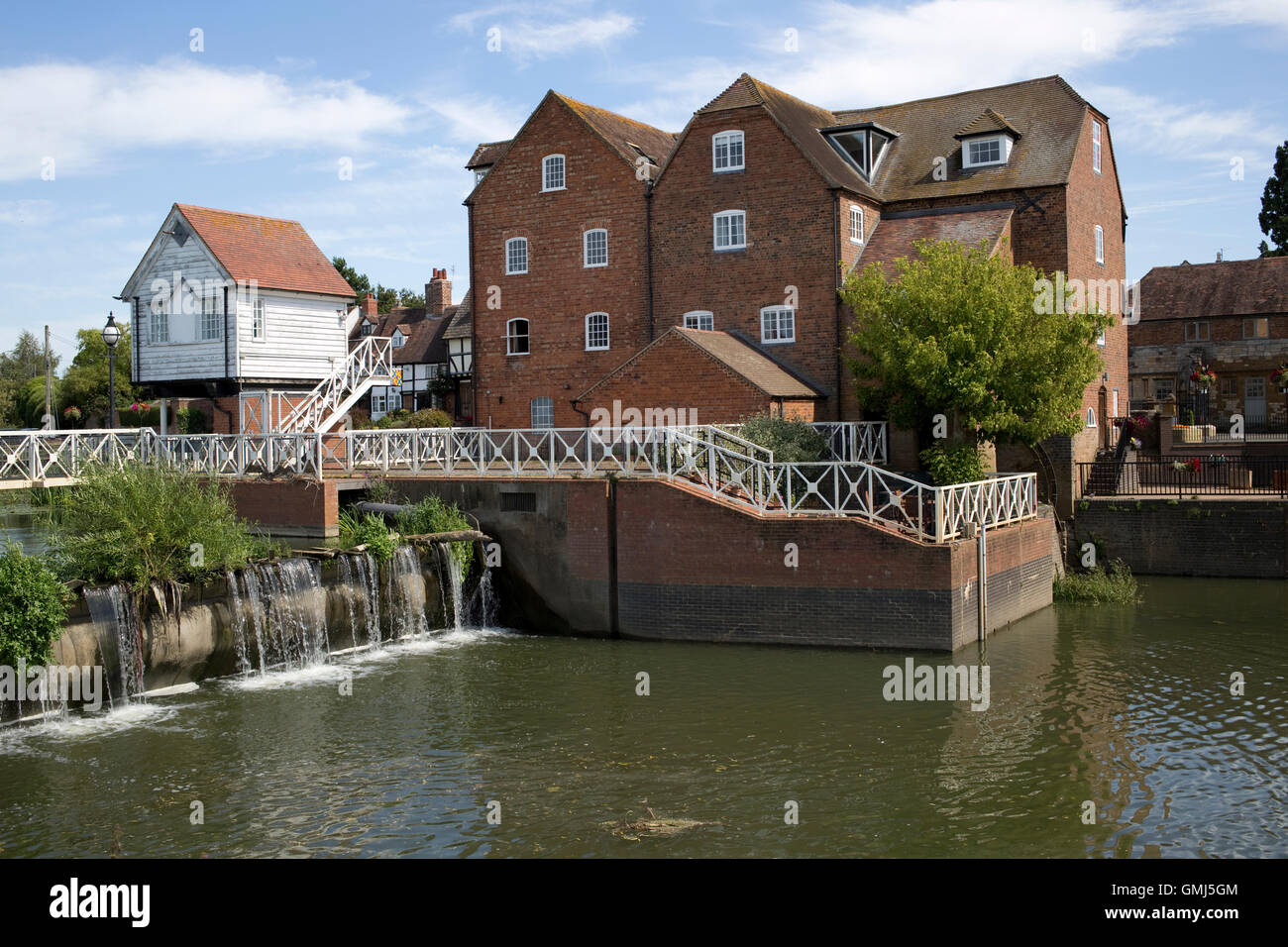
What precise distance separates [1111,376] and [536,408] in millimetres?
17421

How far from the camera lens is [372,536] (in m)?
22.6

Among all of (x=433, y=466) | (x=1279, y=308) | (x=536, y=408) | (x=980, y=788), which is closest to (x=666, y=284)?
(x=536, y=408)

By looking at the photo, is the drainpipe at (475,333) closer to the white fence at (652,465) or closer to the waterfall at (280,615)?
the white fence at (652,465)

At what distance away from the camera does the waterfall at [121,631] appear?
16969 mm

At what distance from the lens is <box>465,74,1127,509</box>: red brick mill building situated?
30.9m

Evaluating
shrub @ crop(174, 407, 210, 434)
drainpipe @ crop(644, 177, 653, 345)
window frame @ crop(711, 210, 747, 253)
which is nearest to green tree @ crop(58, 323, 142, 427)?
shrub @ crop(174, 407, 210, 434)

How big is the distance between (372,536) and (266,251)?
49.6 feet

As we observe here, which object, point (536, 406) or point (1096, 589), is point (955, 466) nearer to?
point (1096, 589)

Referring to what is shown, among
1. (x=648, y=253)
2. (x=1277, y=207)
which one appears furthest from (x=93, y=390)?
(x=1277, y=207)

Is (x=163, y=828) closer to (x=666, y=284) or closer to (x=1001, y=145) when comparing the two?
(x=666, y=284)

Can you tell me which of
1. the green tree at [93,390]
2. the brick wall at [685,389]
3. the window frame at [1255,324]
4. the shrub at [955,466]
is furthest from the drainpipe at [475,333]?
the window frame at [1255,324]

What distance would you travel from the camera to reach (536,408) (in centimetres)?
3606

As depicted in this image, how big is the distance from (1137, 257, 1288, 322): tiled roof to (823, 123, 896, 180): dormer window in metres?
25.2
